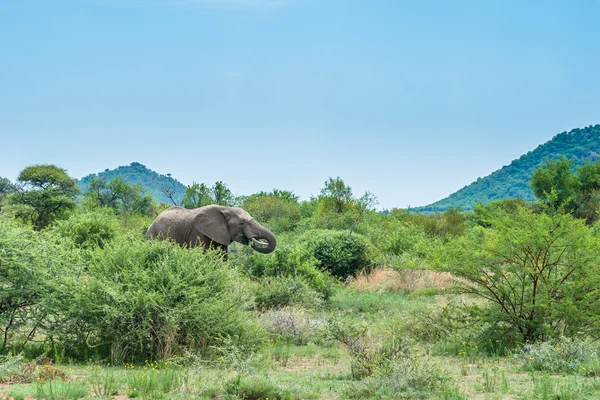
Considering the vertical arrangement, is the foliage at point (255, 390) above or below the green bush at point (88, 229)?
below

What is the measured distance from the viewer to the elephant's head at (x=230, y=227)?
21297mm

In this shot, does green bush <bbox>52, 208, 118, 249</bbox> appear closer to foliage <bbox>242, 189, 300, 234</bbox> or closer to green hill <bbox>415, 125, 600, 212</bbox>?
foliage <bbox>242, 189, 300, 234</bbox>

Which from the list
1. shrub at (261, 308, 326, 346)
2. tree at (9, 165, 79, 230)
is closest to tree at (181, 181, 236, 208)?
tree at (9, 165, 79, 230)

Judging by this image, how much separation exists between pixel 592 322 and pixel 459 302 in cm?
298

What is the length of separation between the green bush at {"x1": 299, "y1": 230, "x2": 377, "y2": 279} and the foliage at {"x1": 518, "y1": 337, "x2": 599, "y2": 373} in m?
14.7

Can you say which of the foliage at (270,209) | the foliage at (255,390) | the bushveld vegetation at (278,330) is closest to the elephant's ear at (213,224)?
the bushveld vegetation at (278,330)

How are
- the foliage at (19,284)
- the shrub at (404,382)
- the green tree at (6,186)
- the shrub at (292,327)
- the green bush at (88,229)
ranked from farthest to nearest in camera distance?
the green tree at (6,186)
the green bush at (88,229)
the shrub at (292,327)
the foliage at (19,284)
the shrub at (404,382)

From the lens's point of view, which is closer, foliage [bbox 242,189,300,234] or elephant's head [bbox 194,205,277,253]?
elephant's head [bbox 194,205,277,253]

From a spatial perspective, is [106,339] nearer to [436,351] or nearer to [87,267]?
[87,267]

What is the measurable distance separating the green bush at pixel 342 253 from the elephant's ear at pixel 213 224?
5.17 meters

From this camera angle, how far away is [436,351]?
43.0 ft

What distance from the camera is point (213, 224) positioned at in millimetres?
21375

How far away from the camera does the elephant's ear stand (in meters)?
21.2

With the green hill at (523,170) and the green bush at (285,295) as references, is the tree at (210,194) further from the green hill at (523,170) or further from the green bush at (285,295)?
the green hill at (523,170)
